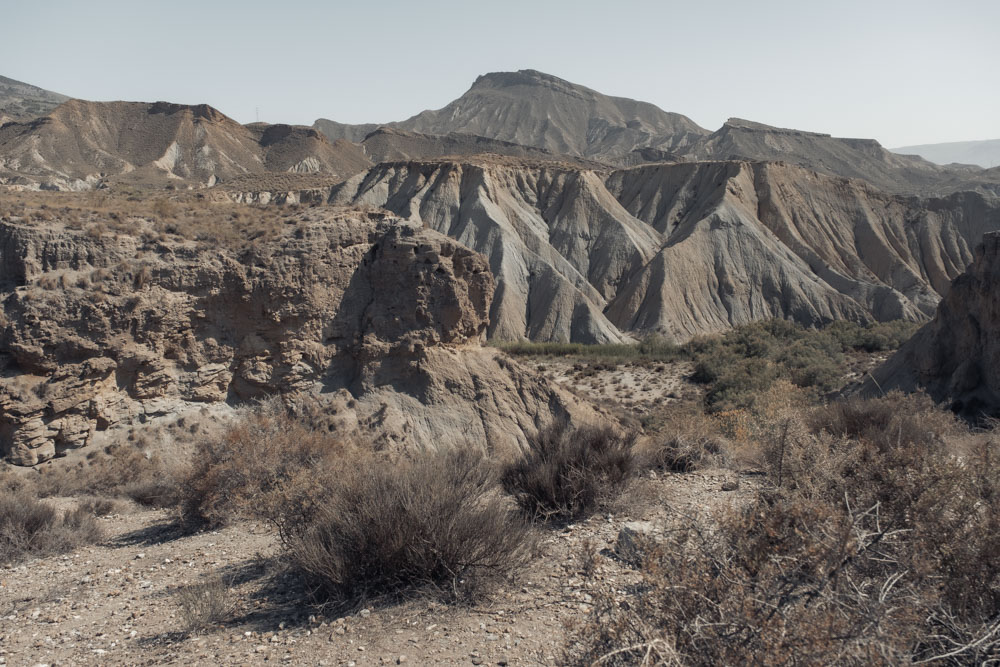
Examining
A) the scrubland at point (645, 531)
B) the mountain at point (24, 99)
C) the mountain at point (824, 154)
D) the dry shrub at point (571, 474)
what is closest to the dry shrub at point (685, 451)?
the scrubland at point (645, 531)

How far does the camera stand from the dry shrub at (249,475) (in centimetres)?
811

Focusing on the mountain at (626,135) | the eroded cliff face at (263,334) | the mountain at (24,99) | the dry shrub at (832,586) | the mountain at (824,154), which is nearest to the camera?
the dry shrub at (832,586)

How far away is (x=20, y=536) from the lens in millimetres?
7930

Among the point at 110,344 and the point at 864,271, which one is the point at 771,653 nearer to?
the point at 110,344

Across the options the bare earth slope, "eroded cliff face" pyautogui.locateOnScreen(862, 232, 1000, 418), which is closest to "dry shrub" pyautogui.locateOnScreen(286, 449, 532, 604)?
"eroded cliff face" pyautogui.locateOnScreen(862, 232, 1000, 418)

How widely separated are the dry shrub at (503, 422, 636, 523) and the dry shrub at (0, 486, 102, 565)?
18.3ft

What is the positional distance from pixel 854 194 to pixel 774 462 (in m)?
67.9

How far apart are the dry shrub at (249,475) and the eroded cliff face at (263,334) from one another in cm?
486

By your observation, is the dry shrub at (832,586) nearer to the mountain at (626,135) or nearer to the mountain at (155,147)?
the mountain at (155,147)

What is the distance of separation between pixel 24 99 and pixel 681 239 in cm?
15726

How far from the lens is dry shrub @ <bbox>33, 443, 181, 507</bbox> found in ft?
36.4

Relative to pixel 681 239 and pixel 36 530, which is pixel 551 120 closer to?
pixel 681 239

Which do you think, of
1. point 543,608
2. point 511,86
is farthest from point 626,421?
point 511,86

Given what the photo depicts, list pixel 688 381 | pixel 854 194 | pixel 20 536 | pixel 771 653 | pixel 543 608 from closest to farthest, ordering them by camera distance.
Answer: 1. pixel 771 653
2. pixel 543 608
3. pixel 20 536
4. pixel 688 381
5. pixel 854 194
